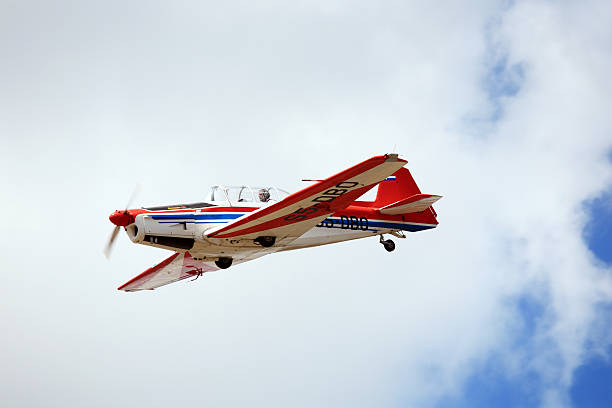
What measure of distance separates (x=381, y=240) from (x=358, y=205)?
138 centimetres

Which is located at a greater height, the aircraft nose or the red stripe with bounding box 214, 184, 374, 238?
the red stripe with bounding box 214, 184, 374, 238

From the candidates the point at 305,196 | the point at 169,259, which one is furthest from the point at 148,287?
the point at 305,196

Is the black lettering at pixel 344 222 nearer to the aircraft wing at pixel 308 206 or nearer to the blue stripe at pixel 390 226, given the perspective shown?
the blue stripe at pixel 390 226

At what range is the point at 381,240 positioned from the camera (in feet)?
91.2

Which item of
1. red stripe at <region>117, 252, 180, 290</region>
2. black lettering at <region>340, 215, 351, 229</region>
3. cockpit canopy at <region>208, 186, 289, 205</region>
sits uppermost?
black lettering at <region>340, 215, 351, 229</region>

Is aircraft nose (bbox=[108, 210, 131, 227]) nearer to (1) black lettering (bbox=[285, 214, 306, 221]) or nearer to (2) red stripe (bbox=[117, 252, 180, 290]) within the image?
(1) black lettering (bbox=[285, 214, 306, 221])

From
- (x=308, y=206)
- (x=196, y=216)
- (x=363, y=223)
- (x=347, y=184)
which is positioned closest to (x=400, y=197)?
(x=363, y=223)

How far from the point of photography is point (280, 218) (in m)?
24.2

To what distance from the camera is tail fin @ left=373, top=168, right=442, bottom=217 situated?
2694cm

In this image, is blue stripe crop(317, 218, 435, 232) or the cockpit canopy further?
blue stripe crop(317, 218, 435, 232)

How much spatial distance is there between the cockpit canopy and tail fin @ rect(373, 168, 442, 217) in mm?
3957

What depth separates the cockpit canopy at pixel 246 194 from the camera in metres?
25.0

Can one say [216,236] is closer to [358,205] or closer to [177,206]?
[177,206]

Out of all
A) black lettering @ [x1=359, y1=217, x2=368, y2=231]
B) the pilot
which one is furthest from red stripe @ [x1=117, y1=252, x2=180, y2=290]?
black lettering @ [x1=359, y1=217, x2=368, y2=231]
